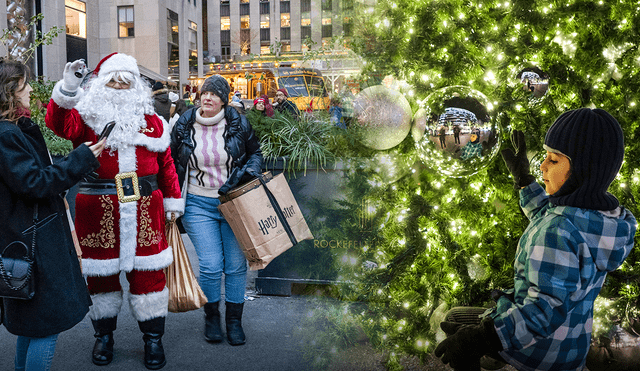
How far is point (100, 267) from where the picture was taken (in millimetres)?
3164

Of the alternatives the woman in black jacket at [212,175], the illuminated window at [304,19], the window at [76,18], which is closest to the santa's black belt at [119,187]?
the woman in black jacket at [212,175]

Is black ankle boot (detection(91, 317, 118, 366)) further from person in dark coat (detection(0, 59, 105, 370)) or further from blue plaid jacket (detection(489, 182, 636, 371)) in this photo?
blue plaid jacket (detection(489, 182, 636, 371))

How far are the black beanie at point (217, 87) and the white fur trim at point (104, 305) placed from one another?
1566 millimetres

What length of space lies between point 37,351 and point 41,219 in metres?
0.67

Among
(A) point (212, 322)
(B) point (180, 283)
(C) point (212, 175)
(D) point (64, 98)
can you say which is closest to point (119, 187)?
(D) point (64, 98)

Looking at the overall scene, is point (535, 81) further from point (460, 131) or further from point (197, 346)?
point (197, 346)

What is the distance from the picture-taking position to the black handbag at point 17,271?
2293 mm

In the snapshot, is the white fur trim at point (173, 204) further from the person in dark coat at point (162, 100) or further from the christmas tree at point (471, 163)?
the person in dark coat at point (162, 100)

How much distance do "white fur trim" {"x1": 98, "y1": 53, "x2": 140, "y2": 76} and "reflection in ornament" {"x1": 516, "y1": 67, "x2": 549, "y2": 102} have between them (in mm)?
2390

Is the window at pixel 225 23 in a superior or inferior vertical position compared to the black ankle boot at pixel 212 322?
superior

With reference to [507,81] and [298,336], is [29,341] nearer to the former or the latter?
[298,336]

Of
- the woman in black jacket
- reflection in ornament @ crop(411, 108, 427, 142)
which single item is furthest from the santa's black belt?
reflection in ornament @ crop(411, 108, 427, 142)

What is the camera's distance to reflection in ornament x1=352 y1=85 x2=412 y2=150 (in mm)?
2781

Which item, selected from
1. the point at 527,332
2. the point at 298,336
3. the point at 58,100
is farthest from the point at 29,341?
the point at 527,332
